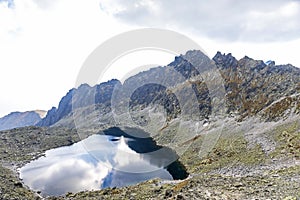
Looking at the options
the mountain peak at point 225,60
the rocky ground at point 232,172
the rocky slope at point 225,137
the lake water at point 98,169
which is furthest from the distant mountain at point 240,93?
the lake water at point 98,169

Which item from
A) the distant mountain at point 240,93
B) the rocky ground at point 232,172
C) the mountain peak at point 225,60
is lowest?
the rocky ground at point 232,172

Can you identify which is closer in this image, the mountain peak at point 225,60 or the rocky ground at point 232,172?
the rocky ground at point 232,172

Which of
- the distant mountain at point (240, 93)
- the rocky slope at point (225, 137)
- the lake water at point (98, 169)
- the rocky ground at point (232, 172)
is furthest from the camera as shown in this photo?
the distant mountain at point (240, 93)

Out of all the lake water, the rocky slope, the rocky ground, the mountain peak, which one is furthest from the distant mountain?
the lake water

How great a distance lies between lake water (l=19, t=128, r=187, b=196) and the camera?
208ft

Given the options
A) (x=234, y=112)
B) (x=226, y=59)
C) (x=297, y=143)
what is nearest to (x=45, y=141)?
(x=234, y=112)

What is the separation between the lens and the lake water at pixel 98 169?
63375 millimetres

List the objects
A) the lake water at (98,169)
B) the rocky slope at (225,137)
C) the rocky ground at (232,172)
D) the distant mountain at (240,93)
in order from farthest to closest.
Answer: the distant mountain at (240,93) < the lake water at (98,169) < the rocky slope at (225,137) < the rocky ground at (232,172)

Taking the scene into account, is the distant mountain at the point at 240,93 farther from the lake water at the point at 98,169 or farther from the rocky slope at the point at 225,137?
the lake water at the point at 98,169

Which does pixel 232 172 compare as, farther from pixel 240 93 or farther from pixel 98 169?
pixel 240 93

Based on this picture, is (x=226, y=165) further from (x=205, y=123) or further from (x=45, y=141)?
(x=45, y=141)

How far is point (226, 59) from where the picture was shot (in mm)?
164500

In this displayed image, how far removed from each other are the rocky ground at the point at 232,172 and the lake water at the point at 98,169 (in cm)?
419

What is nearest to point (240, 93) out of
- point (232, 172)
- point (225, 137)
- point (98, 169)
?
point (225, 137)
